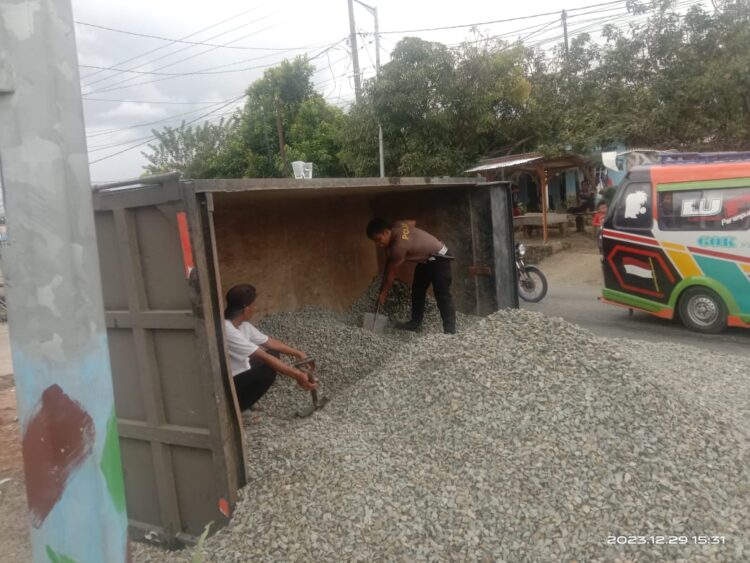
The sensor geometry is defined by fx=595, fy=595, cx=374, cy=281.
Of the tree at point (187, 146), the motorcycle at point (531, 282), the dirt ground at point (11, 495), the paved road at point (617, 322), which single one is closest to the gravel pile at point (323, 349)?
the dirt ground at point (11, 495)

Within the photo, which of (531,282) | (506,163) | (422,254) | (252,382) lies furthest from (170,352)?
(506,163)

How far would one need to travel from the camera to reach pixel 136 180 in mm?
2840

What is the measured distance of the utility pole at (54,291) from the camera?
1735 mm

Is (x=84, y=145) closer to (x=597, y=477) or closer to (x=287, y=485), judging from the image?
(x=287, y=485)

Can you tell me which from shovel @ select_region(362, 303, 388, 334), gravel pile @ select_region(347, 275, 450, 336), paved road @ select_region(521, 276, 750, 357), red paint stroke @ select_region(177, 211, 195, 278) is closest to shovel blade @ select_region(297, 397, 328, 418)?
red paint stroke @ select_region(177, 211, 195, 278)

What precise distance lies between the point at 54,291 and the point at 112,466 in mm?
617

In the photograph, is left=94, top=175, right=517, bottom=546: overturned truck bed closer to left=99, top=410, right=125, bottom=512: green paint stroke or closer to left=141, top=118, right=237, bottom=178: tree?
left=99, top=410, right=125, bottom=512: green paint stroke

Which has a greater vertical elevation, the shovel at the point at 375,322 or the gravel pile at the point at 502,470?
the shovel at the point at 375,322

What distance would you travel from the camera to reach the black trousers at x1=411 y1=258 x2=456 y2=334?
5.75m

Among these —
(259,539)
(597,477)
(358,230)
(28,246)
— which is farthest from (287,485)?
(358,230)

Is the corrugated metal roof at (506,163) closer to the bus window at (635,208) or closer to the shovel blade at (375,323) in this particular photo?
the bus window at (635,208)

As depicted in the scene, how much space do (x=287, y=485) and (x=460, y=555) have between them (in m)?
0.90

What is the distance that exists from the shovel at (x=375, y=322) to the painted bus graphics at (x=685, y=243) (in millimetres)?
3080

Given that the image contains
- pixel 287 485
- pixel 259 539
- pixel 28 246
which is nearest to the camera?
pixel 28 246
